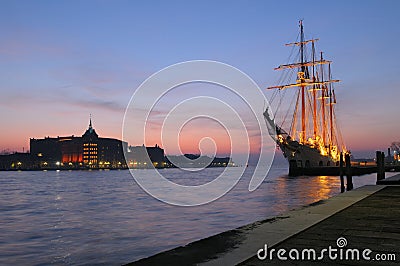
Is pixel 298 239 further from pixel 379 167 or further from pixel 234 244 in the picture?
pixel 379 167

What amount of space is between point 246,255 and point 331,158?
368 ft

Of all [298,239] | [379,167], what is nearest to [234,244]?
[298,239]

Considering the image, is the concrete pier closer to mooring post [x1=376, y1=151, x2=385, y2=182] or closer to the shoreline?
the shoreline

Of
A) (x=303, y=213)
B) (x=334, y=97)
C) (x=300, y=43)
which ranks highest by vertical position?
A: (x=300, y=43)

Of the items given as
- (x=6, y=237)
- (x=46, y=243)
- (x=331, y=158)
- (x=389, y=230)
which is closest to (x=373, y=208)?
(x=389, y=230)

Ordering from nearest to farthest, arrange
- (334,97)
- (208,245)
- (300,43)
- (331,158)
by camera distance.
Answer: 1. (208,245)
2. (300,43)
3. (331,158)
4. (334,97)

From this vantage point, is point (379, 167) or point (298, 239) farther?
point (379, 167)

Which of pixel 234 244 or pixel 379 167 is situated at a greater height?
pixel 379 167

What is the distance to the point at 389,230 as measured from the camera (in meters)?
8.23

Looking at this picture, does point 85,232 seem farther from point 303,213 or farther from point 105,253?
point 303,213

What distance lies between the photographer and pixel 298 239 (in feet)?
24.6

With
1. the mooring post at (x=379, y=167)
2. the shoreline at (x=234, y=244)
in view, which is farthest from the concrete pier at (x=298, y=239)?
the mooring post at (x=379, y=167)

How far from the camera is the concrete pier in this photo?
6109 millimetres

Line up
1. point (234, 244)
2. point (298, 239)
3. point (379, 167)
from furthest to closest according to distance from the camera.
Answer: point (379, 167)
point (298, 239)
point (234, 244)
